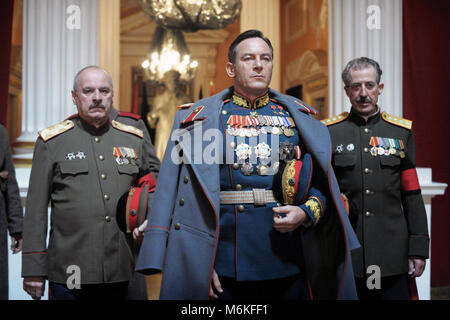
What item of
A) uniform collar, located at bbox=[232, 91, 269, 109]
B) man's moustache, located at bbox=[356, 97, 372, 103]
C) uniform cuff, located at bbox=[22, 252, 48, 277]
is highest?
man's moustache, located at bbox=[356, 97, 372, 103]

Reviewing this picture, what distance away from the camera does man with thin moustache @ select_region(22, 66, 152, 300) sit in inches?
96.6

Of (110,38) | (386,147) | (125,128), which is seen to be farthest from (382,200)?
(110,38)

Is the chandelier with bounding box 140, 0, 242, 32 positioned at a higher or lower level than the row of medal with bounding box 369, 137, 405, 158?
higher

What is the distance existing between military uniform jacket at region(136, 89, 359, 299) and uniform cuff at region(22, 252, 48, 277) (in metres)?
0.74

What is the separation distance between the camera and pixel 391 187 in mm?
2617

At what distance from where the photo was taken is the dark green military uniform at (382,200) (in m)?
2.59

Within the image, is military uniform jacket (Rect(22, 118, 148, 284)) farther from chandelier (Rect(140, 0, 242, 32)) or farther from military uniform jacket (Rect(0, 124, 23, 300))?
chandelier (Rect(140, 0, 242, 32))

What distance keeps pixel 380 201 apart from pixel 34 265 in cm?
168

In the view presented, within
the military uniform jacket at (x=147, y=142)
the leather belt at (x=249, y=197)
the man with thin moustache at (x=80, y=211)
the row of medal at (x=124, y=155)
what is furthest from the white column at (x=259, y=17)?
the leather belt at (x=249, y=197)

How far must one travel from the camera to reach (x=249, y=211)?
6.52 feet

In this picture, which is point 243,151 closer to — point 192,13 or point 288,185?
point 288,185

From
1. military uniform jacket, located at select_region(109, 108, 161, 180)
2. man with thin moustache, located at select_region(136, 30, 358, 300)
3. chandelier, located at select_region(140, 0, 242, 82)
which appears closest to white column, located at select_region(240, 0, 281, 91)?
chandelier, located at select_region(140, 0, 242, 82)
